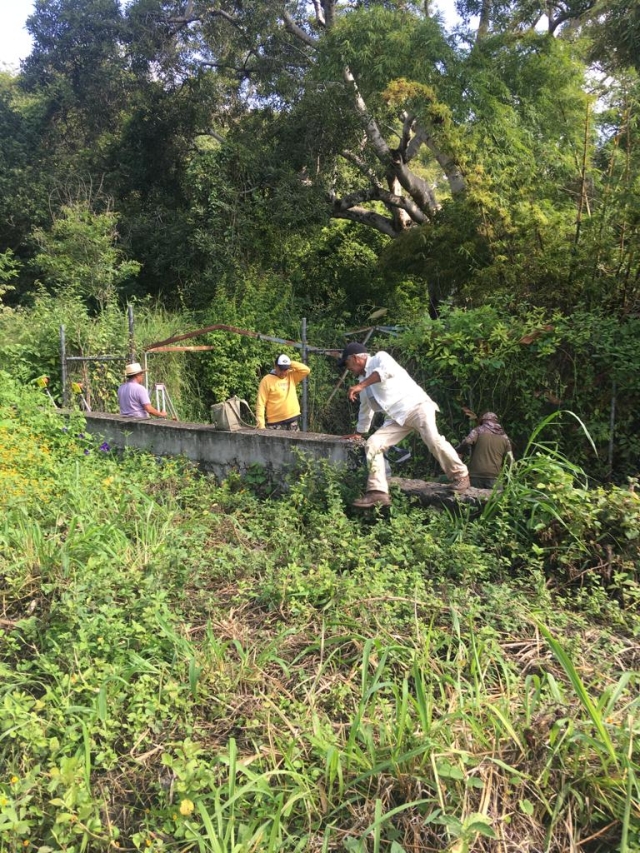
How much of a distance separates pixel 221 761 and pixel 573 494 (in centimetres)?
271

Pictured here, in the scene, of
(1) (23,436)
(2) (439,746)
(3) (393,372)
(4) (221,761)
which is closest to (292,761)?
(4) (221,761)

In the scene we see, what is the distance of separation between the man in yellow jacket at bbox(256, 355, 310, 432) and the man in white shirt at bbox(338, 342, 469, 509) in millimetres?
1993

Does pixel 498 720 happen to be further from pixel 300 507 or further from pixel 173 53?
pixel 173 53

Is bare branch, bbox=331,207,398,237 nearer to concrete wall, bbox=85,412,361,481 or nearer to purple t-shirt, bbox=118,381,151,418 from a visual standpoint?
purple t-shirt, bbox=118,381,151,418

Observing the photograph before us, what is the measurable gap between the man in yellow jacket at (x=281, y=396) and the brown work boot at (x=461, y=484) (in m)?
Answer: 2.64

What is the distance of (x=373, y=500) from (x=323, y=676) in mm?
1929

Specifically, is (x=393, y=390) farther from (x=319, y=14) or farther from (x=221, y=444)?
(x=319, y=14)

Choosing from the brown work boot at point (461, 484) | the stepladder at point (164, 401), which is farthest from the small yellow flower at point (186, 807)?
the stepladder at point (164, 401)

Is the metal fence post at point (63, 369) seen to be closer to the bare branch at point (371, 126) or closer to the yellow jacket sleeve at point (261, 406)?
the yellow jacket sleeve at point (261, 406)

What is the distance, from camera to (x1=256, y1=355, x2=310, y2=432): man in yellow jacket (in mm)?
7289

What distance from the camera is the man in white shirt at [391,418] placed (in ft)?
16.3

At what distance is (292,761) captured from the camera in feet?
8.52

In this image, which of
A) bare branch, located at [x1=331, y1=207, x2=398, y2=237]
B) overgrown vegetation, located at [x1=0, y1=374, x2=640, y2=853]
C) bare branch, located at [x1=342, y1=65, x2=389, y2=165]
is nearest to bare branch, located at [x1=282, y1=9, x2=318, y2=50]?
bare branch, located at [x1=342, y1=65, x2=389, y2=165]

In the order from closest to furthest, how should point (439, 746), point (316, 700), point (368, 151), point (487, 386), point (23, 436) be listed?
point (439, 746) → point (316, 700) → point (487, 386) → point (23, 436) → point (368, 151)
